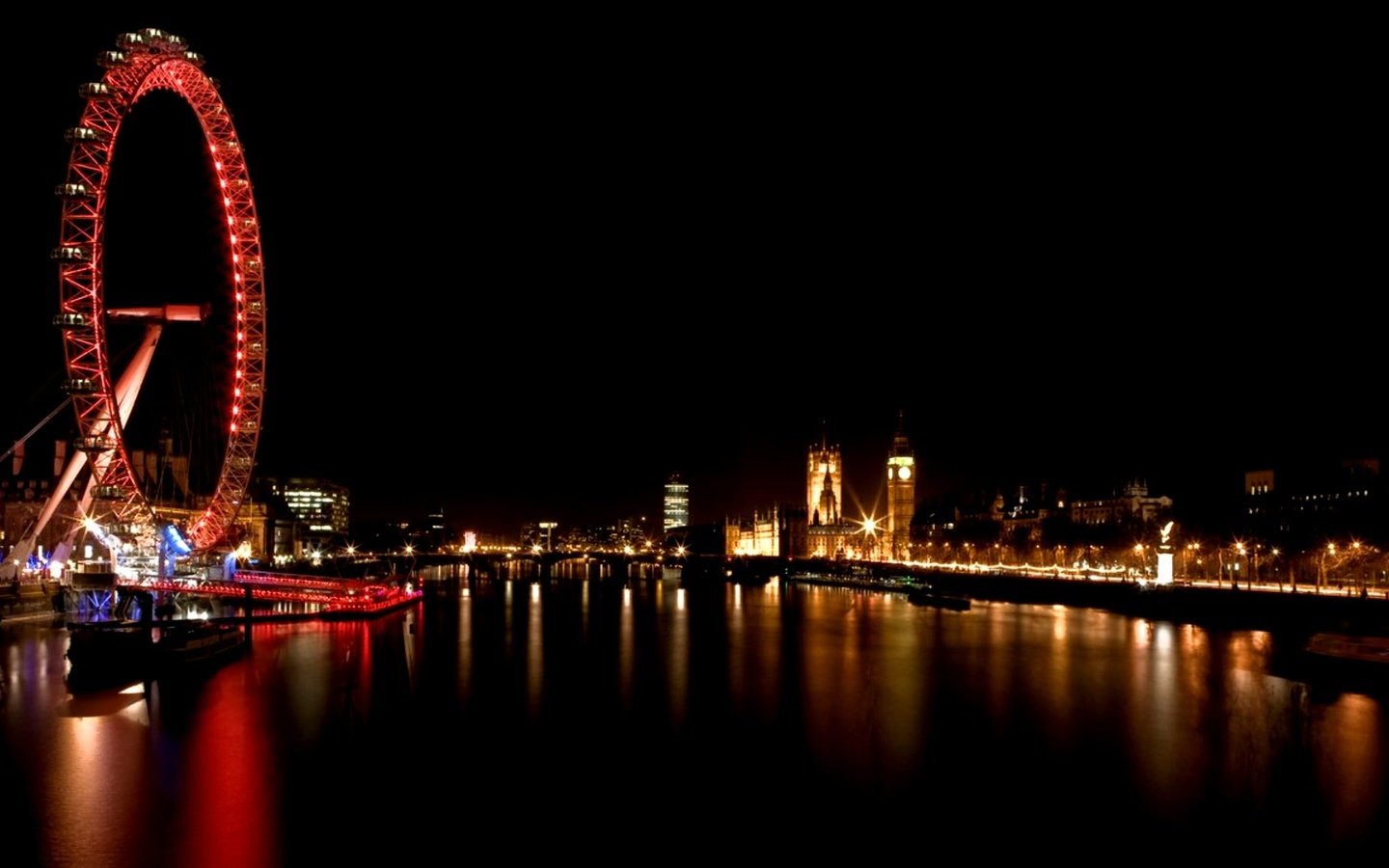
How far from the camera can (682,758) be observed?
21094 millimetres

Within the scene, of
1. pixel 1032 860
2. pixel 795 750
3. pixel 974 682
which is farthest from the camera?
pixel 974 682

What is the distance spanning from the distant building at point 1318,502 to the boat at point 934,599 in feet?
53.2

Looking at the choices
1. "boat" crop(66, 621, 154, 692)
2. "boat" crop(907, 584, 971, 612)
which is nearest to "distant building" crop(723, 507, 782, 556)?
"boat" crop(907, 584, 971, 612)

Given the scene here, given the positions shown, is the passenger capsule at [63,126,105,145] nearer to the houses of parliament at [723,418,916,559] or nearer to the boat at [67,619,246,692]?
the boat at [67,619,246,692]

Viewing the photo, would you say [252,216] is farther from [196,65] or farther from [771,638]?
[771,638]

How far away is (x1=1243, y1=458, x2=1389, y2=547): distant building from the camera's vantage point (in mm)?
52375

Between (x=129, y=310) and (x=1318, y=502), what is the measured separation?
226ft

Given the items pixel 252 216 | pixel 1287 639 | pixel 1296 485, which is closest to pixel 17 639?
pixel 252 216

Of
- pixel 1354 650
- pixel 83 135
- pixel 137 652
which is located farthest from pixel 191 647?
pixel 1354 650

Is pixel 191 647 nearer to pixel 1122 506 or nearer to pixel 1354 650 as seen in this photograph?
A: pixel 1354 650

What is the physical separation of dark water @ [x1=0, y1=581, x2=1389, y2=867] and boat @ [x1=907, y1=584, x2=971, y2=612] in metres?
22.6

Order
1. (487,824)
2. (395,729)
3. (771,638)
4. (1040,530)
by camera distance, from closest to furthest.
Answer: (487,824) → (395,729) → (771,638) → (1040,530)

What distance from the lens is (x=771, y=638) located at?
44281mm

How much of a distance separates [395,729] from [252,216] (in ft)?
75.5
